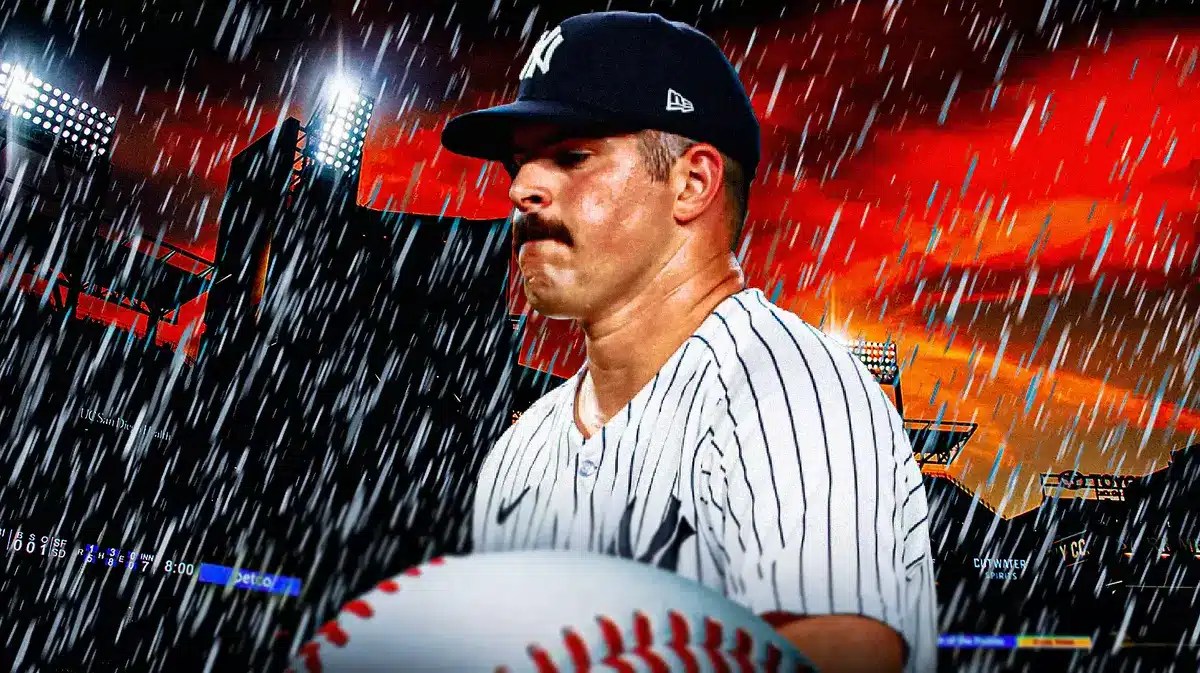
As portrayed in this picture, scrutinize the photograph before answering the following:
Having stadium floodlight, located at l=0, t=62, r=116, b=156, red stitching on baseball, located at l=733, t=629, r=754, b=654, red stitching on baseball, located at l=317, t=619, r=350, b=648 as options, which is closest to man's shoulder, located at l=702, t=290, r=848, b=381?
red stitching on baseball, located at l=733, t=629, r=754, b=654

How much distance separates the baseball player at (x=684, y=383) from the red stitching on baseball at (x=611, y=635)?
23cm

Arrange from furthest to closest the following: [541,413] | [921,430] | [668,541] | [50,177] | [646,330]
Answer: [921,430] < [50,177] < [541,413] < [646,330] < [668,541]

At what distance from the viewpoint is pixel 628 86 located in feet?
4.19

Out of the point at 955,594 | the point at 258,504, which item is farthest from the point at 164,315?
the point at 955,594

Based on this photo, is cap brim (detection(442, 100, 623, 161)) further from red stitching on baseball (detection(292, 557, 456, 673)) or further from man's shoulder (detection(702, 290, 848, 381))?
red stitching on baseball (detection(292, 557, 456, 673))

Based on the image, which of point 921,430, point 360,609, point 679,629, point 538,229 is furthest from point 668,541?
point 921,430

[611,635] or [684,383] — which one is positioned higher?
[684,383]

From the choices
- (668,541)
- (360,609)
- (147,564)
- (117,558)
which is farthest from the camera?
(147,564)

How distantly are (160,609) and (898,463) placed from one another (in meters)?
12.0

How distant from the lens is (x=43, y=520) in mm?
10070

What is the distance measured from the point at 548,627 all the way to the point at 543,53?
98 cm

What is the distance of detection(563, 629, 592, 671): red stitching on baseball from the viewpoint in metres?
0.78

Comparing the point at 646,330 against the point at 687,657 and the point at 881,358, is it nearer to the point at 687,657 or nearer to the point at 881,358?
the point at 687,657

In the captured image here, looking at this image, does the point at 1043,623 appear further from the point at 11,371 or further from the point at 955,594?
the point at 11,371
